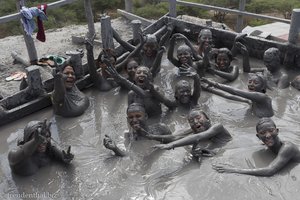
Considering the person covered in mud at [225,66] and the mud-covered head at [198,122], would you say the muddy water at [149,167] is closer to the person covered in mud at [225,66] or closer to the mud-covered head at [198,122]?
the mud-covered head at [198,122]

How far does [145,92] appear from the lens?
5.98m

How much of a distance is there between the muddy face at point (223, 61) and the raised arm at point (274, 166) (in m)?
2.80

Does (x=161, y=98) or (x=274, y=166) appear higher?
(x=161, y=98)

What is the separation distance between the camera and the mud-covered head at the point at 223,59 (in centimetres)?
730

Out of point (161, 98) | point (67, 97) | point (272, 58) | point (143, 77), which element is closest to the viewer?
point (143, 77)

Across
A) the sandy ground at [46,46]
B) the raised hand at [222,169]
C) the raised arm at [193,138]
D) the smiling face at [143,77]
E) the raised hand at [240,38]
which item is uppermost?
the smiling face at [143,77]

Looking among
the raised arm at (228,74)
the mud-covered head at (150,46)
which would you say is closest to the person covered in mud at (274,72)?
the raised arm at (228,74)

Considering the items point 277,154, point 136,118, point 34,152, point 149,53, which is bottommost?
point 277,154

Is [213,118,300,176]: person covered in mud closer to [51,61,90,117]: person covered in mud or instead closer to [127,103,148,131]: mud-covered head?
[127,103,148,131]: mud-covered head

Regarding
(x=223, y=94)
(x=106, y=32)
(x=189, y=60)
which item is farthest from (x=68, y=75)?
(x=223, y=94)

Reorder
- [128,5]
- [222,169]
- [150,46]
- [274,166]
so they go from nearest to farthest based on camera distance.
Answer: [274,166] < [222,169] < [150,46] < [128,5]

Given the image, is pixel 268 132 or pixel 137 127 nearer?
pixel 268 132

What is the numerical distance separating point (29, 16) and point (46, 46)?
3272 mm

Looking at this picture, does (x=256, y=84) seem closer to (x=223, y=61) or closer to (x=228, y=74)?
(x=228, y=74)
